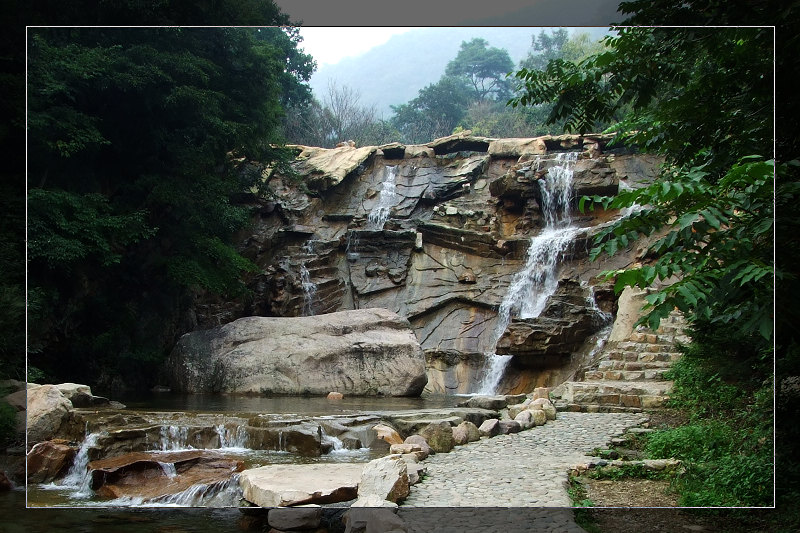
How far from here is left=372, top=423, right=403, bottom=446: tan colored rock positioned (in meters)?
5.30

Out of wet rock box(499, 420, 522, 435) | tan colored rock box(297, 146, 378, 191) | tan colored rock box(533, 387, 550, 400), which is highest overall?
tan colored rock box(297, 146, 378, 191)

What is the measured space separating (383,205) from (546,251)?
1327 mm

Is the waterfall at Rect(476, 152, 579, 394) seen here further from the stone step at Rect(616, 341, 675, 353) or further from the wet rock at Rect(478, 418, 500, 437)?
the stone step at Rect(616, 341, 675, 353)

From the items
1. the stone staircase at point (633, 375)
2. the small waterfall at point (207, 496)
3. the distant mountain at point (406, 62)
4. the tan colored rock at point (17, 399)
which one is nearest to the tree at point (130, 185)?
the distant mountain at point (406, 62)

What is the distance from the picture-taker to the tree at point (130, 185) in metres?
4.81

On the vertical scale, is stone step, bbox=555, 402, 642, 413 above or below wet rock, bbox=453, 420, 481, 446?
above

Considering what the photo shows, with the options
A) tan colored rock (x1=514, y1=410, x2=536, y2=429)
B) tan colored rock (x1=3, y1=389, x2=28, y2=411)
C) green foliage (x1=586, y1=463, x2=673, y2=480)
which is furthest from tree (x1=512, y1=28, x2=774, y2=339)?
tan colored rock (x1=3, y1=389, x2=28, y2=411)

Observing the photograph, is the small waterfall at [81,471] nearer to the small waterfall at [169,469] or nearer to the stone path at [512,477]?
the small waterfall at [169,469]

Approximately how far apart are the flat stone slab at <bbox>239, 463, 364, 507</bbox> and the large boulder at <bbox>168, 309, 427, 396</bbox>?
35.1 inches

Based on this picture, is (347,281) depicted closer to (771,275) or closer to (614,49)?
(614,49)

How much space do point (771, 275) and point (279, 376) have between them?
12.3 ft

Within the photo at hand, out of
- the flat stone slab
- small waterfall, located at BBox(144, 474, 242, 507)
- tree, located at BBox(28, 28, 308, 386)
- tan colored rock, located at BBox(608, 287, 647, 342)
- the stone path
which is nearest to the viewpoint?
the stone path

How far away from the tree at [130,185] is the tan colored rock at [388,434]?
1558mm

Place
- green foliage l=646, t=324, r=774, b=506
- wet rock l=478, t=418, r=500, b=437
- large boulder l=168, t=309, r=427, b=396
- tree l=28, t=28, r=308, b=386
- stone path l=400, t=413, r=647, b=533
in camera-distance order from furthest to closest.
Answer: wet rock l=478, t=418, r=500, b=437, large boulder l=168, t=309, r=427, b=396, tree l=28, t=28, r=308, b=386, green foliage l=646, t=324, r=774, b=506, stone path l=400, t=413, r=647, b=533
